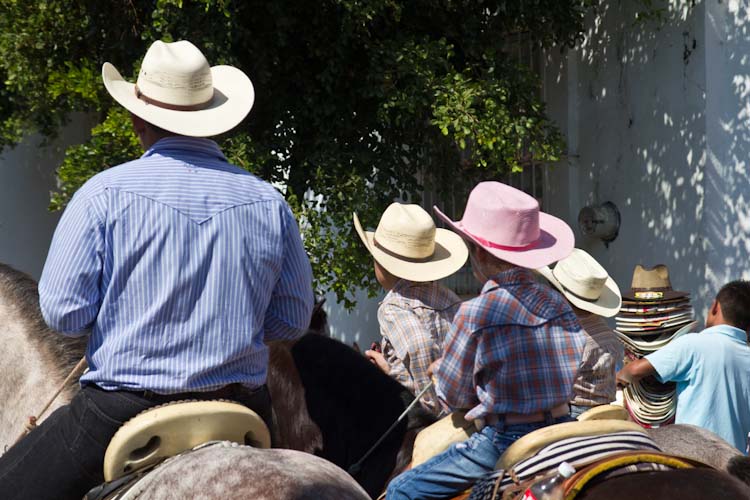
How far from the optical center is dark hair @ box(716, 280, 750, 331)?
5246 millimetres

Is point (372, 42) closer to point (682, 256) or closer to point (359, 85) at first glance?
point (359, 85)

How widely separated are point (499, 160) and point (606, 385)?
9.81 ft

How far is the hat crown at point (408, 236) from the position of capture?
480 centimetres

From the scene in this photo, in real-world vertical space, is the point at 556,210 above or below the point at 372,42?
below

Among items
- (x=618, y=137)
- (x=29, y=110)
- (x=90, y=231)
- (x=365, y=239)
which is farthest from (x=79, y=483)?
(x=29, y=110)

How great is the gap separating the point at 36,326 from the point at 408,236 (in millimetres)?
1824

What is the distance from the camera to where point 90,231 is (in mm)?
2865

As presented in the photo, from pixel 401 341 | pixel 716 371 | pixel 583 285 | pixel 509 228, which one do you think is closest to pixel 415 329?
pixel 401 341

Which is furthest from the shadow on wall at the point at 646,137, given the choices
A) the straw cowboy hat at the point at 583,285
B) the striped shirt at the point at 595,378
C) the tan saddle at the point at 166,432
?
the tan saddle at the point at 166,432

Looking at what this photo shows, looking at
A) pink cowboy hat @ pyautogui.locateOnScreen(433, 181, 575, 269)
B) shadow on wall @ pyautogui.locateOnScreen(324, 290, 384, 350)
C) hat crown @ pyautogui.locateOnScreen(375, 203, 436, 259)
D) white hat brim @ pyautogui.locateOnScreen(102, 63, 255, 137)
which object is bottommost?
shadow on wall @ pyautogui.locateOnScreen(324, 290, 384, 350)

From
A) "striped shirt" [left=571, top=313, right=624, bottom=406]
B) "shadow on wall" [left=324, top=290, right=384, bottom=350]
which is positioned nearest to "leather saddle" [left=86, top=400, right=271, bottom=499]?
"striped shirt" [left=571, top=313, right=624, bottom=406]

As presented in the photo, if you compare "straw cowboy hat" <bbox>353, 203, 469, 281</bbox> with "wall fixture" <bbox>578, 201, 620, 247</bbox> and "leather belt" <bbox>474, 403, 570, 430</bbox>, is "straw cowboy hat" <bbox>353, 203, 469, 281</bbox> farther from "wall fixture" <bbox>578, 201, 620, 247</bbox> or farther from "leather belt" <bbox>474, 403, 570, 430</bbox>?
"wall fixture" <bbox>578, 201, 620, 247</bbox>

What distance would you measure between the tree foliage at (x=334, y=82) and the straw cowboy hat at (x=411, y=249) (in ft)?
7.38

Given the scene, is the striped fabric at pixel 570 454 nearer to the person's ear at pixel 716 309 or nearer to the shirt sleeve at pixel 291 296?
the shirt sleeve at pixel 291 296
